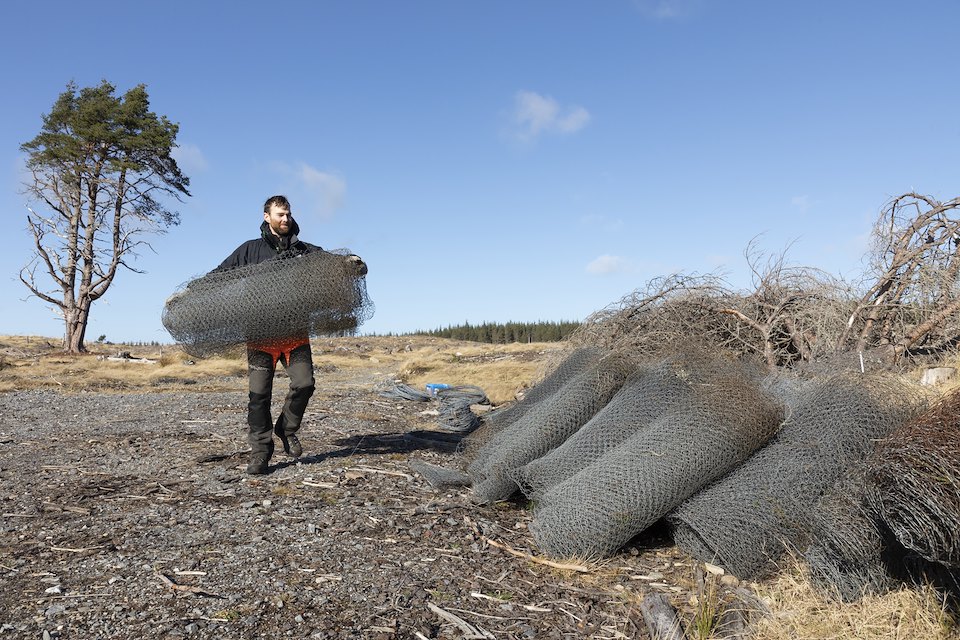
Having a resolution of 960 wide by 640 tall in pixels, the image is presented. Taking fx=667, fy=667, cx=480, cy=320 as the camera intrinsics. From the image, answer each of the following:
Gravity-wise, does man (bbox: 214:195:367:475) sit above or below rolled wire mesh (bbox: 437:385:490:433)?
above

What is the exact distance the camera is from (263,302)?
509 cm

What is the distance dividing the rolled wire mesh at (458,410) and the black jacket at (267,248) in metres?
3.75

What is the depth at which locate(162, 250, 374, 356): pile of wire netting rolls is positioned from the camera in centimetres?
510

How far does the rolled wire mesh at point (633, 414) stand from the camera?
4.26m

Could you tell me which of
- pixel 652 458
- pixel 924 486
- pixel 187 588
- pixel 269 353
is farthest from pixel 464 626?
pixel 269 353

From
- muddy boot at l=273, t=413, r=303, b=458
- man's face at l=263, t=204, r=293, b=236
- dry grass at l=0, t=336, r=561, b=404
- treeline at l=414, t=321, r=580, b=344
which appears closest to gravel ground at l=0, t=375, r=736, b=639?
muddy boot at l=273, t=413, r=303, b=458

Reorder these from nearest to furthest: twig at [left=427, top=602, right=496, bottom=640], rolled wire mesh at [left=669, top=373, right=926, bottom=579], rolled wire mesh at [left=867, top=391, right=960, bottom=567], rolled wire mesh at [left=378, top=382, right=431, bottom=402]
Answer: rolled wire mesh at [left=867, top=391, right=960, bottom=567], twig at [left=427, top=602, right=496, bottom=640], rolled wire mesh at [left=669, top=373, right=926, bottom=579], rolled wire mesh at [left=378, top=382, right=431, bottom=402]

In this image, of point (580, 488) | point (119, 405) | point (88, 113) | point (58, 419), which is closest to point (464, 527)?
point (580, 488)

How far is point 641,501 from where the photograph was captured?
3664 millimetres

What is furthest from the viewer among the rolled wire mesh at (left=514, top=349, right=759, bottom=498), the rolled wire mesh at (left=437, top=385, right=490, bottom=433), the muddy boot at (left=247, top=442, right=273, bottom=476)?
the rolled wire mesh at (left=437, top=385, right=490, bottom=433)

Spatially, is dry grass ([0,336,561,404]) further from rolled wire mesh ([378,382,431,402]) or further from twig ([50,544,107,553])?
twig ([50,544,107,553])

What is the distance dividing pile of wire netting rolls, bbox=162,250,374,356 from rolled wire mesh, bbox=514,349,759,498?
79.3 inches

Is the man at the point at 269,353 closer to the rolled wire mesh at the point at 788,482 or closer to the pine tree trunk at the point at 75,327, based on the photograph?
the rolled wire mesh at the point at 788,482

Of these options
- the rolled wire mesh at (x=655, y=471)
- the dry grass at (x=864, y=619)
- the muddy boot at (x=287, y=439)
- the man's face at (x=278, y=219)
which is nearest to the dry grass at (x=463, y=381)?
the dry grass at (x=864, y=619)
